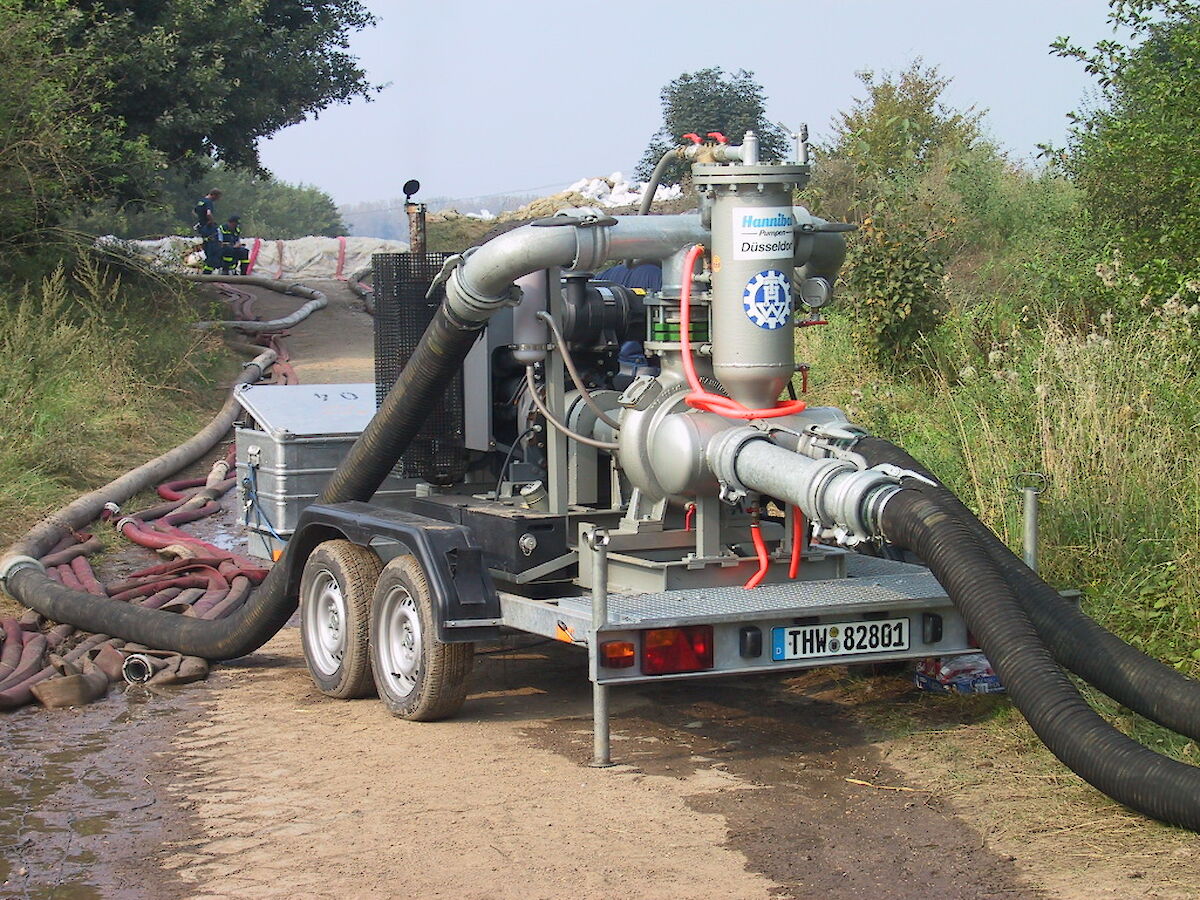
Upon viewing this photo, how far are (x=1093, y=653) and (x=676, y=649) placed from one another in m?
1.63


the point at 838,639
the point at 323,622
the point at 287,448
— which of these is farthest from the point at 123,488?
the point at 838,639

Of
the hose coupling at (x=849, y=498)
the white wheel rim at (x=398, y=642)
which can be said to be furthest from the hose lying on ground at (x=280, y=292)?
the hose coupling at (x=849, y=498)

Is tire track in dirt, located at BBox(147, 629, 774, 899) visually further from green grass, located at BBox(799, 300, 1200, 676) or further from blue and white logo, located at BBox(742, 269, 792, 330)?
green grass, located at BBox(799, 300, 1200, 676)

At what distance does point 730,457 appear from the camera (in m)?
6.74

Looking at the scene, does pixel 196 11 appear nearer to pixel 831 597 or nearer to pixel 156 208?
pixel 156 208

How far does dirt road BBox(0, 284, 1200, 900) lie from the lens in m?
5.43

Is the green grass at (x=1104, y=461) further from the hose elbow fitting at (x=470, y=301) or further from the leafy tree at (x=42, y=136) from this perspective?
the leafy tree at (x=42, y=136)

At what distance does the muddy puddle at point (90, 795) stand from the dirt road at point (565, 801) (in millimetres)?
16

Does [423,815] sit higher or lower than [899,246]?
lower

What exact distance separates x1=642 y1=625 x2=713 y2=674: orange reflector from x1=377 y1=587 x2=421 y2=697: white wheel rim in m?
1.53

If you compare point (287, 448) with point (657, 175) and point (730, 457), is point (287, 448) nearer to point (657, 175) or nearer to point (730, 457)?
point (657, 175)

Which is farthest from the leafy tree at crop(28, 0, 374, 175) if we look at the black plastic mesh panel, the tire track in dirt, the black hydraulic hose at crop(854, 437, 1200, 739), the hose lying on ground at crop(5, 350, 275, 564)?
the black hydraulic hose at crop(854, 437, 1200, 739)

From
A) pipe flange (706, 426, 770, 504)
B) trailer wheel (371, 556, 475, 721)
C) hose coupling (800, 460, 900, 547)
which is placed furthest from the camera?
trailer wheel (371, 556, 475, 721)

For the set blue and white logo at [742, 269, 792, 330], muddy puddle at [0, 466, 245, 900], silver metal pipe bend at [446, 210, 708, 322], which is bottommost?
muddy puddle at [0, 466, 245, 900]
